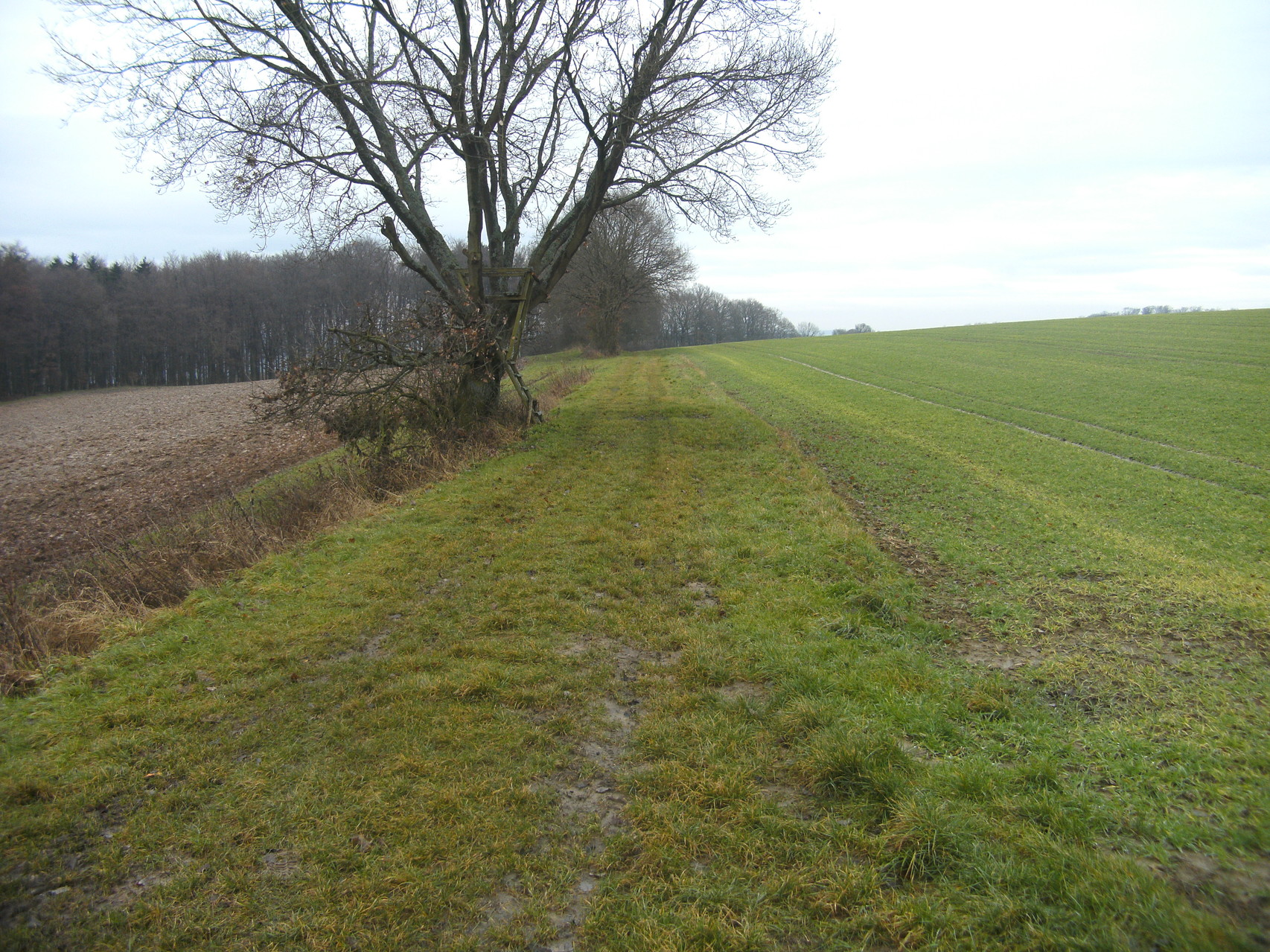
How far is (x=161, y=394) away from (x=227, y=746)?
4732 centimetres

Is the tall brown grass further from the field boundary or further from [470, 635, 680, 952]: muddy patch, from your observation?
the field boundary

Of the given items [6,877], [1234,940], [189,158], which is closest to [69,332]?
[189,158]

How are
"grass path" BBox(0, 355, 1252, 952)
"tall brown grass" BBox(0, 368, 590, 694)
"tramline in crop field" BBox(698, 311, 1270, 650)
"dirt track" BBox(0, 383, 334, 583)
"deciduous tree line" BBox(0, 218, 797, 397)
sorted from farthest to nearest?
"deciduous tree line" BBox(0, 218, 797, 397) < "dirt track" BBox(0, 383, 334, 583) < "tramline in crop field" BBox(698, 311, 1270, 650) < "tall brown grass" BBox(0, 368, 590, 694) < "grass path" BBox(0, 355, 1252, 952)

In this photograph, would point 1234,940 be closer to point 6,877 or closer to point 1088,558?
point 6,877

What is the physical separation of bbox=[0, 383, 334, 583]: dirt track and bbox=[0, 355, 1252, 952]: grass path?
6.33 meters

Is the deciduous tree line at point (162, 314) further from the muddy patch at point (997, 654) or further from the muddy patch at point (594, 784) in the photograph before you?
the muddy patch at point (997, 654)

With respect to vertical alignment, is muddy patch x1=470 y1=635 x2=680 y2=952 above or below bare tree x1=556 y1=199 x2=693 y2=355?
below

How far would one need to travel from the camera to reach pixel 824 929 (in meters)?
2.55

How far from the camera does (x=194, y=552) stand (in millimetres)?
7543

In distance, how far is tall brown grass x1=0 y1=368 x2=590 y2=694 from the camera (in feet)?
17.4

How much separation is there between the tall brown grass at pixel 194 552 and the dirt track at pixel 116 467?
1399mm

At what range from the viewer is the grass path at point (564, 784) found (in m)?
2.60

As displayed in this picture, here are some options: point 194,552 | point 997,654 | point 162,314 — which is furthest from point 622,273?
point 997,654

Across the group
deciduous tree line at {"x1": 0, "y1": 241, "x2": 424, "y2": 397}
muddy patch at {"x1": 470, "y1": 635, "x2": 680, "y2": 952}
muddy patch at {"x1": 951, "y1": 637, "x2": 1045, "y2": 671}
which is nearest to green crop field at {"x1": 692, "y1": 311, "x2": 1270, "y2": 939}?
muddy patch at {"x1": 951, "y1": 637, "x2": 1045, "y2": 671}
